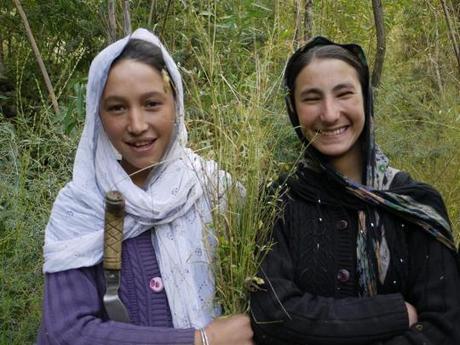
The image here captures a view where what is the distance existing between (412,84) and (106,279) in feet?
14.1

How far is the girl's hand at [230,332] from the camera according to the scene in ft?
5.32

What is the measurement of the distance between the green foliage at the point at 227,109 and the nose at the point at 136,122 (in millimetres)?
145

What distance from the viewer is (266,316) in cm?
163

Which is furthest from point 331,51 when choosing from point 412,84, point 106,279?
point 412,84

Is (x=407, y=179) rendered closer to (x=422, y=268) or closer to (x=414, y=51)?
(x=422, y=268)

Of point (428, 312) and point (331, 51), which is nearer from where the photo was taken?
point (428, 312)

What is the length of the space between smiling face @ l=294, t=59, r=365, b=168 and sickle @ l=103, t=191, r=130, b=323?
563 millimetres

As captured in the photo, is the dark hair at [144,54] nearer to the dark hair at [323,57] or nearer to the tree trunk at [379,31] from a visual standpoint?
the dark hair at [323,57]

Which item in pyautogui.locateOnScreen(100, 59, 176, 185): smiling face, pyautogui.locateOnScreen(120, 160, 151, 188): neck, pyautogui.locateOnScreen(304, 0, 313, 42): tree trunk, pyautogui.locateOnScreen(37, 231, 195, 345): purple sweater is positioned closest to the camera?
pyautogui.locateOnScreen(37, 231, 195, 345): purple sweater

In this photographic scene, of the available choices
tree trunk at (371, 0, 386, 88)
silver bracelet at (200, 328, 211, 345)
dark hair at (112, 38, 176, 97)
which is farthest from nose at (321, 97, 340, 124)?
tree trunk at (371, 0, 386, 88)

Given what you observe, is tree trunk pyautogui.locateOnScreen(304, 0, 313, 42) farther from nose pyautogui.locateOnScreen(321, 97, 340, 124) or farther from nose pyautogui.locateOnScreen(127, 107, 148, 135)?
nose pyautogui.locateOnScreen(127, 107, 148, 135)

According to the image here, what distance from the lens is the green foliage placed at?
5.55 feet

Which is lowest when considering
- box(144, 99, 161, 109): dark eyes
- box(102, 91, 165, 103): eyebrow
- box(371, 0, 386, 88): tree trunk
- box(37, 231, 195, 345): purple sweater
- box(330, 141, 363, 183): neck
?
box(37, 231, 195, 345): purple sweater

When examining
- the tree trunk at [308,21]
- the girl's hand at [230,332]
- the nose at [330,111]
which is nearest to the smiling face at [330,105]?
the nose at [330,111]
